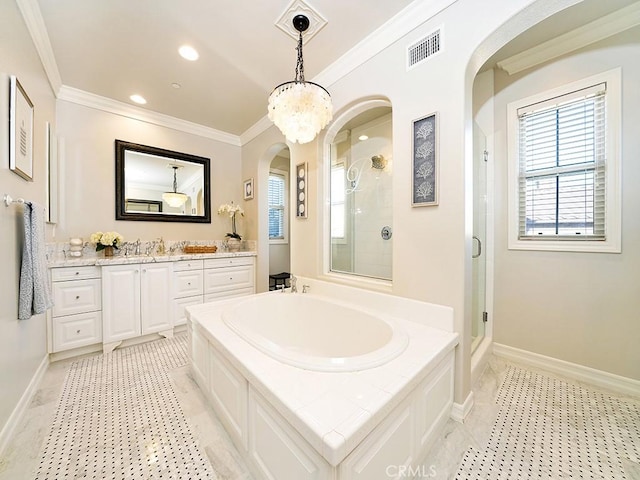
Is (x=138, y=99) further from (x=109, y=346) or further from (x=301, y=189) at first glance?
(x=109, y=346)

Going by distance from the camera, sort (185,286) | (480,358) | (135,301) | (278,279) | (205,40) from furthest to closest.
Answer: (278,279) → (185,286) → (135,301) → (480,358) → (205,40)

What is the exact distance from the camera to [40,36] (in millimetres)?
1778

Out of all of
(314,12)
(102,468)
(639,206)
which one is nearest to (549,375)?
(639,206)

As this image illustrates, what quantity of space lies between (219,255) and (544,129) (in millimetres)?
3539

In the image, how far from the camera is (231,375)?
1.31 m

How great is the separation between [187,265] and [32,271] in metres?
1.35

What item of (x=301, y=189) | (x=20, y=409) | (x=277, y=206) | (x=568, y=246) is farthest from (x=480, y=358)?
(x=277, y=206)

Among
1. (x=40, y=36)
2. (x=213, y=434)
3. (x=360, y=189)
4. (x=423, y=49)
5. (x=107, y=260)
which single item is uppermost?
(x=40, y=36)

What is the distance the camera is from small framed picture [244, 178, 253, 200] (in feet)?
12.0

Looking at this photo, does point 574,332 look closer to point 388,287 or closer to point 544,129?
point 388,287

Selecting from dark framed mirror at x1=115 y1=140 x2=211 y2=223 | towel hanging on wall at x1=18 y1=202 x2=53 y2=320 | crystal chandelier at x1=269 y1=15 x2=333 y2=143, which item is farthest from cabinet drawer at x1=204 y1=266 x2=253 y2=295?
crystal chandelier at x1=269 y1=15 x2=333 y2=143

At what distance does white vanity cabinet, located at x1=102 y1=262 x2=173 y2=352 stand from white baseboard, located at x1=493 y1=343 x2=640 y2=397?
3427 mm

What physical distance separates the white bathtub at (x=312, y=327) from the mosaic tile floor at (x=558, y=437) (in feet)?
2.34

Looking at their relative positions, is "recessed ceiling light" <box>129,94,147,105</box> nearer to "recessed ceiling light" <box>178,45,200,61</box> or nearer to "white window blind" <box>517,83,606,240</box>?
"recessed ceiling light" <box>178,45,200,61</box>
